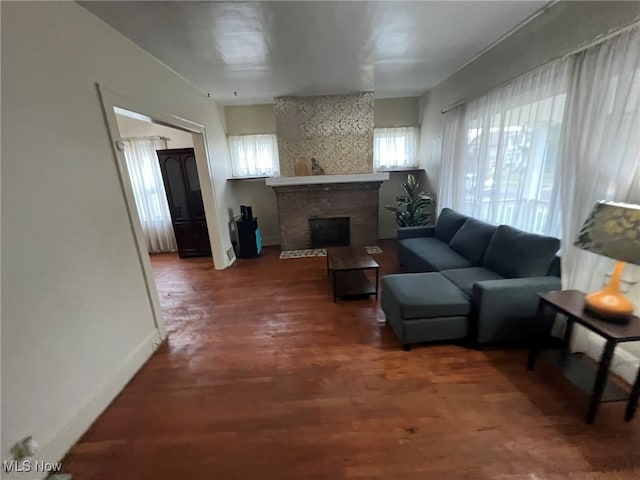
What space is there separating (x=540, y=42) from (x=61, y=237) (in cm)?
381

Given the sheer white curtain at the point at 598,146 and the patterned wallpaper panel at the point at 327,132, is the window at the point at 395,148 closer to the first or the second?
the patterned wallpaper panel at the point at 327,132

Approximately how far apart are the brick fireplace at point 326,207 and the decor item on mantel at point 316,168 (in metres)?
0.23

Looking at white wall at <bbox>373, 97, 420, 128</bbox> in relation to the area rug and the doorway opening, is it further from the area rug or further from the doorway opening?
the doorway opening

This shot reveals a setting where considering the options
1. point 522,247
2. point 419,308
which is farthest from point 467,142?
point 419,308

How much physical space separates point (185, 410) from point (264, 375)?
21.2 inches

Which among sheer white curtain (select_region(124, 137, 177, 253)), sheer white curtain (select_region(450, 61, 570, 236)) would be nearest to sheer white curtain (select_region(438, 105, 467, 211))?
sheer white curtain (select_region(450, 61, 570, 236))

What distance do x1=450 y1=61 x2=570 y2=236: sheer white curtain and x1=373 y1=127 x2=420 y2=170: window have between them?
1732 mm

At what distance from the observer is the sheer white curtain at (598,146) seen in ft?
5.40

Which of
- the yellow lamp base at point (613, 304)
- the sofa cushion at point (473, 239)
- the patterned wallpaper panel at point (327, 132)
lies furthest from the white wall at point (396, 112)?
the yellow lamp base at point (613, 304)

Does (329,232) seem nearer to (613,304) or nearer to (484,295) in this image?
(484,295)

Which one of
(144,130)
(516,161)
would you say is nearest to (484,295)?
(516,161)

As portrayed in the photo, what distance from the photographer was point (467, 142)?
11.5 feet

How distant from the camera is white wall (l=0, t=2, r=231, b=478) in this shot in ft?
4.37

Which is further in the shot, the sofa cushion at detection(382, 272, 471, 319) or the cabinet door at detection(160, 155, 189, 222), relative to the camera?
the cabinet door at detection(160, 155, 189, 222)
